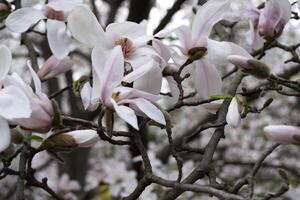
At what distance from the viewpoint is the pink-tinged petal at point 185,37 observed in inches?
37.1

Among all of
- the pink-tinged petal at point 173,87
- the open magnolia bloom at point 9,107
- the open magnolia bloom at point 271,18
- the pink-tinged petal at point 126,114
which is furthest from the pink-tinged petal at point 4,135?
the open magnolia bloom at point 271,18

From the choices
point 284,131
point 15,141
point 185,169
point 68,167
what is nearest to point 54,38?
point 15,141

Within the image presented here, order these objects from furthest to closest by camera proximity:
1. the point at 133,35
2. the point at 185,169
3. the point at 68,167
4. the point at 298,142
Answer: the point at 68,167 → the point at 185,169 → the point at 133,35 → the point at 298,142

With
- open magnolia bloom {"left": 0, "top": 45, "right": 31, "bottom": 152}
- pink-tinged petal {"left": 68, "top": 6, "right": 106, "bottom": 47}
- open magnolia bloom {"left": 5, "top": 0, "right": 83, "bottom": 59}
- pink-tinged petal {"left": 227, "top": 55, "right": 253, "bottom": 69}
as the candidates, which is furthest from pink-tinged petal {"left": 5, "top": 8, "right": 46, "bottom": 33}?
pink-tinged petal {"left": 227, "top": 55, "right": 253, "bottom": 69}

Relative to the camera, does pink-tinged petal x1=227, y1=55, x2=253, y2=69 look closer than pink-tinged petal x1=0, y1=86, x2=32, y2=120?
No

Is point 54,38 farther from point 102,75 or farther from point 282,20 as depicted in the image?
point 282,20

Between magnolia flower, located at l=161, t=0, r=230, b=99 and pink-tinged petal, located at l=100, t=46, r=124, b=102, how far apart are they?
17cm

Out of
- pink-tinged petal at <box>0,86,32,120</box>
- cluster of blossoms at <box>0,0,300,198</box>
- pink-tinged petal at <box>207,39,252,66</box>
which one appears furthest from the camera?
pink-tinged petal at <box>207,39,252,66</box>

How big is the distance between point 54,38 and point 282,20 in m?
0.40

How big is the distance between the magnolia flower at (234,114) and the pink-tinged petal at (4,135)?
368mm

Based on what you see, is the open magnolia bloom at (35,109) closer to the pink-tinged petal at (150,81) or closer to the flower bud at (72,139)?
the flower bud at (72,139)

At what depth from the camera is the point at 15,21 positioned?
93 cm

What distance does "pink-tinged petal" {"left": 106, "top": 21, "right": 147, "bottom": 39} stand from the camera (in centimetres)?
88

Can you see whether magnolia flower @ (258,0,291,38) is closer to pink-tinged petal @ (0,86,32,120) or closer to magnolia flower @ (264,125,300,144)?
magnolia flower @ (264,125,300,144)
